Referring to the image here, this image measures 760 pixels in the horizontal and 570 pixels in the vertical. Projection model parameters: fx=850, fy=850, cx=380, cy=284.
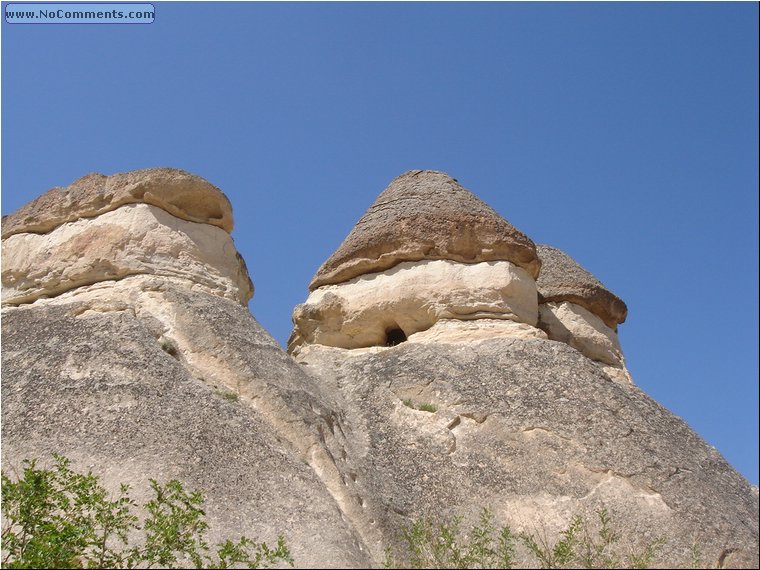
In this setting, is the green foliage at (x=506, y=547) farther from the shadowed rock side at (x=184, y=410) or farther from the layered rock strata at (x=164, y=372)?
the shadowed rock side at (x=184, y=410)

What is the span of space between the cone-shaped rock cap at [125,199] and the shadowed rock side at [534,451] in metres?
3.53

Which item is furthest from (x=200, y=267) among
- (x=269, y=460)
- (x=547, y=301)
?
(x=547, y=301)

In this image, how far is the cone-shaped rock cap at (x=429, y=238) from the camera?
46.2 ft

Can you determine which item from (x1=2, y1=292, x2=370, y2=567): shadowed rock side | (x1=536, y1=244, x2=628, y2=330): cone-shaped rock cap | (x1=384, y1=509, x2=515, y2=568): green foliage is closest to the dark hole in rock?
(x1=2, y1=292, x2=370, y2=567): shadowed rock side

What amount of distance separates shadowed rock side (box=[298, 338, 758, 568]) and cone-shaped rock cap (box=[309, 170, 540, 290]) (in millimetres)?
2156

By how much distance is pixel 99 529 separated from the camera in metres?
8.37

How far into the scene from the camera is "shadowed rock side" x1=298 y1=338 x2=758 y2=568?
29.8ft

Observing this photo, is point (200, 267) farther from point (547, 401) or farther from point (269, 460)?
point (547, 401)

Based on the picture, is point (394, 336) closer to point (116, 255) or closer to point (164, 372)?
point (116, 255)

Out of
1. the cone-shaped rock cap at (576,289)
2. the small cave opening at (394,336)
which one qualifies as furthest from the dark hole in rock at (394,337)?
the cone-shaped rock cap at (576,289)

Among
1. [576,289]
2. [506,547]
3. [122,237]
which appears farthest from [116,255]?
[576,289]

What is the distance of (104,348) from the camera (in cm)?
1062

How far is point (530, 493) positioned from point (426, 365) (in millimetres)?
2927

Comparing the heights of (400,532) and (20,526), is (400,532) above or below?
above
